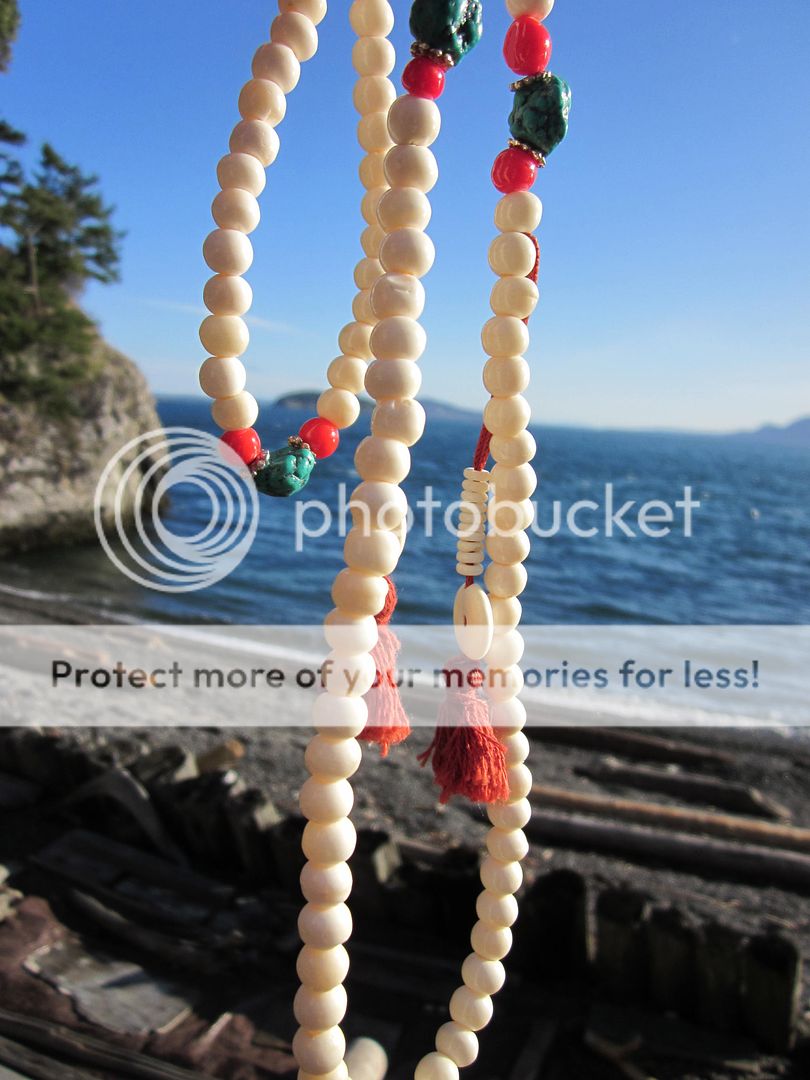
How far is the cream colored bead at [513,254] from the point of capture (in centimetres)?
151

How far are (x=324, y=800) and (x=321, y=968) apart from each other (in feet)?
0.98

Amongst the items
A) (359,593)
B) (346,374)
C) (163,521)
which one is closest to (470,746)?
(359,593)

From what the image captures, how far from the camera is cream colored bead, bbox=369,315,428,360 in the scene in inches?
54.2

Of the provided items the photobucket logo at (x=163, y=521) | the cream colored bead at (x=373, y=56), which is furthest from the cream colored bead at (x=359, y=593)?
the photobucket logo at (x=163, y=521)

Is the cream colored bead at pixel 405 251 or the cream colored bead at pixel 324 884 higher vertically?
the cream colored bead at pixel 405 251

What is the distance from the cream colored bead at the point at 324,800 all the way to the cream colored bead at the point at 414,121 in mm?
1091

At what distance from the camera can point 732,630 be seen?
16922mm

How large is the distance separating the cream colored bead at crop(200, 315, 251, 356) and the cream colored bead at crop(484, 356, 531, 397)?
0.46m

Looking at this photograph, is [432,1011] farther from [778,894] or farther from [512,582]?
[778,894]

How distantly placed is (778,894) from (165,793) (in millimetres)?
3805

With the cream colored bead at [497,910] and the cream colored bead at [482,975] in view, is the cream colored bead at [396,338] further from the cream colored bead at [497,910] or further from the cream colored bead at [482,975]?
the cream colored bead at [482,975]

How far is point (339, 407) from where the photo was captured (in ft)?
5.80

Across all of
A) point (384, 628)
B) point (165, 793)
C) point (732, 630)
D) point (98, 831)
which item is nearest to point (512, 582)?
point (384, 628)

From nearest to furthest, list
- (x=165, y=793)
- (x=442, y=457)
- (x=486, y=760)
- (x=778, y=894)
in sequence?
(x=486, y=760), (x=165, y=793), (x=778, y=894), (x=442, y=457)
